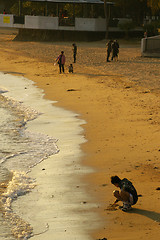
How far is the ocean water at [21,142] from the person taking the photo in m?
10.3

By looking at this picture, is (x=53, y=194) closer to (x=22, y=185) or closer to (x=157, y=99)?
(x=22, y=185)

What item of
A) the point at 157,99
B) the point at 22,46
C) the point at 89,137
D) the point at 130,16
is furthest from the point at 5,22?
the point at 89,137

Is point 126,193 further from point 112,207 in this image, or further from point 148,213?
point 112,207

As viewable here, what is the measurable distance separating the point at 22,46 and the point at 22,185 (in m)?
→ 40.0

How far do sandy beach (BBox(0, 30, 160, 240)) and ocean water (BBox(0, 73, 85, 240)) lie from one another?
0.59 meters

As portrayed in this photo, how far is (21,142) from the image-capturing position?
16.5 meters

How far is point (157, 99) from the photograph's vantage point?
21.9 meters

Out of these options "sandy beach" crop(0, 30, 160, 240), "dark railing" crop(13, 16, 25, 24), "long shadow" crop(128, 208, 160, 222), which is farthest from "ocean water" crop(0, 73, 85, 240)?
"dark railing" crop(13, 16, 25, 24)

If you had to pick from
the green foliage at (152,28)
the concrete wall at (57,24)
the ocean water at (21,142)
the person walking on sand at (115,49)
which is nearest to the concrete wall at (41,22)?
the concrete wall at (57,24)

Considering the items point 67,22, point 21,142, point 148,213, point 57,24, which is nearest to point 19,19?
point 57,24

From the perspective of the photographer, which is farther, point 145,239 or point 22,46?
point 22,46

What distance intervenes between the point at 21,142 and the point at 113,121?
3.61 meters

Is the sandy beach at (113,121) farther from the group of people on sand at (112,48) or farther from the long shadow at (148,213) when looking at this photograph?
the group of people on sand at (112,48)

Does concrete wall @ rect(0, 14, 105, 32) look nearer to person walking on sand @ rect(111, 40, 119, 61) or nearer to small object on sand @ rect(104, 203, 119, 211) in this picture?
person walking on sand @ rect(111, 40, 119, 61)
